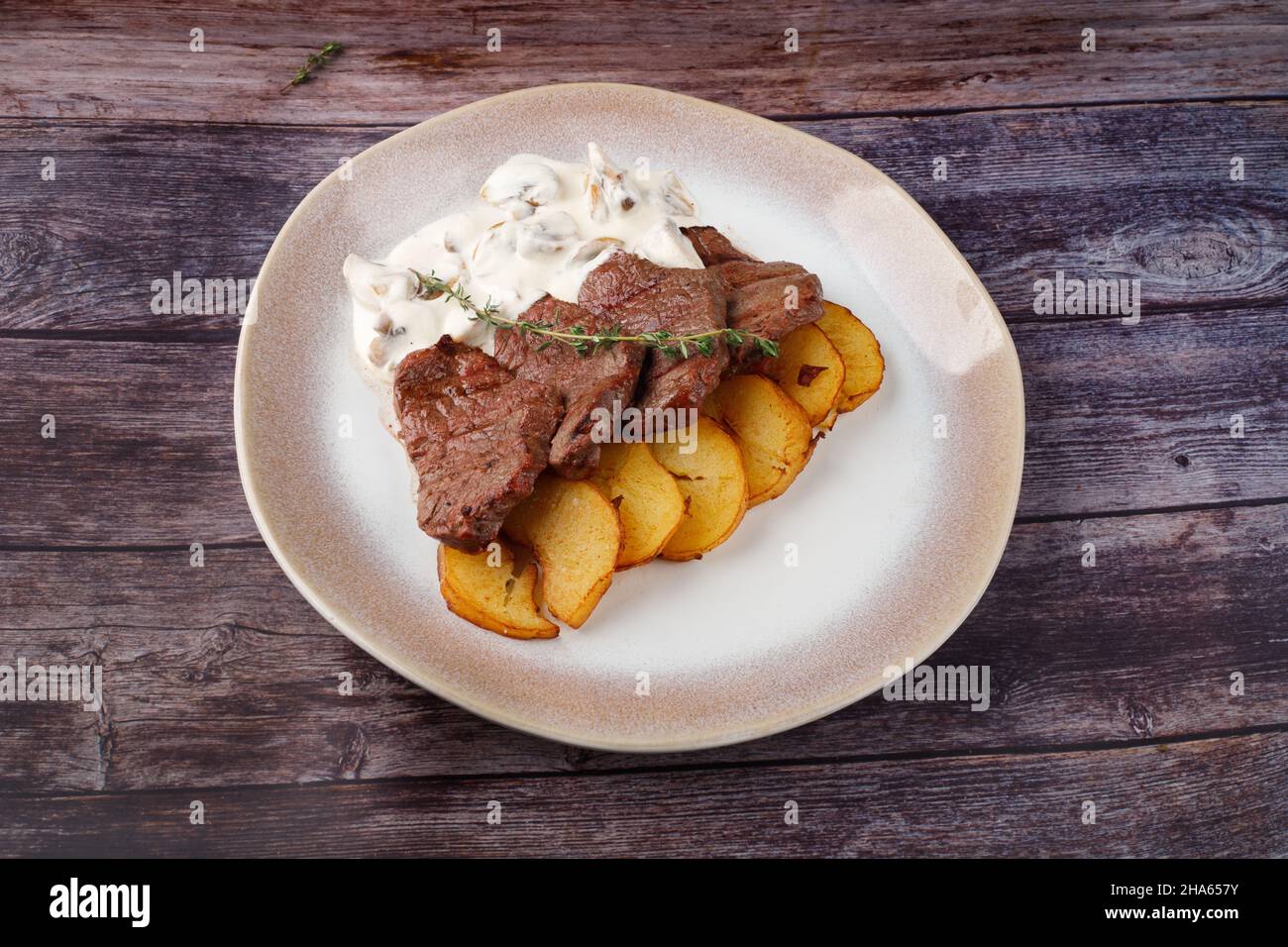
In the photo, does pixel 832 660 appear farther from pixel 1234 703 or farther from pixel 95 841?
pixel 95 841

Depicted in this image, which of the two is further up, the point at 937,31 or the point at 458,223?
the point at 937,31

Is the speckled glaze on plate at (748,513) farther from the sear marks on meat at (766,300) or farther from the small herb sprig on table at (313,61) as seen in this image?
the small herb sprig on table at (313,61)

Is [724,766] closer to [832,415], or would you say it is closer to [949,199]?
[832,415]

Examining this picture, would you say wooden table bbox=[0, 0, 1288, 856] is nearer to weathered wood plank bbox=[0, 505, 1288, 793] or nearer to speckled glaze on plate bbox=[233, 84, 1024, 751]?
weathered wood plank bbox=[0, 505, 1288, 793]

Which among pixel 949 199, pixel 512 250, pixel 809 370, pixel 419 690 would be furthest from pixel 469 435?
pixel 949 199

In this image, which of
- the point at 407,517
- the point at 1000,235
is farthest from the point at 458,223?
the point at 1000,235

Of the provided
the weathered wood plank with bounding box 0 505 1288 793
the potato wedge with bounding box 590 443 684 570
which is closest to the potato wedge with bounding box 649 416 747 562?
the potato wedge with bounding box 590 443 684 570
